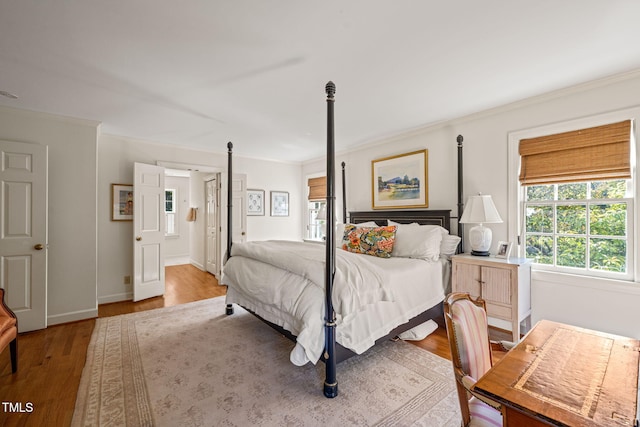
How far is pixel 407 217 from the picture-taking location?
388 cm

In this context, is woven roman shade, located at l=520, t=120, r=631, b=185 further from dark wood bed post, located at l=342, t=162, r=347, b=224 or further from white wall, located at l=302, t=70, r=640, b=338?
dark wood bed post, located at l=342, t=162, r=347, b=224

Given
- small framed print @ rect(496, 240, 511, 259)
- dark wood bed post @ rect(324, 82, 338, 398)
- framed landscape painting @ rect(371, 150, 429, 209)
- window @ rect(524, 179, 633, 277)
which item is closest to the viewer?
dark wood bed post @ rect(324, 82, 338, 398)

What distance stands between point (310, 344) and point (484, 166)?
279 centimetres

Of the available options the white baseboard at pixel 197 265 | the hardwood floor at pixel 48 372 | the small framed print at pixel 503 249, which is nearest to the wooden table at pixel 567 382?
the small framed print at pixel 503 249

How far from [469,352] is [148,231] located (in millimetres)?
4460

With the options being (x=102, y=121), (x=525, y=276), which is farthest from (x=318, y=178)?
(x=525, y=276)

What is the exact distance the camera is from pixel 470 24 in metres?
1.73

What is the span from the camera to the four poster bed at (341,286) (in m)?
1.96

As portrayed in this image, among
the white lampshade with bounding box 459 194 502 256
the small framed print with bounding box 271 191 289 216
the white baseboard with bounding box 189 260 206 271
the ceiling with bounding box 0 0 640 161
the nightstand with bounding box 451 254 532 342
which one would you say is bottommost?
Result: the white baseboard with bounding box 189 260 206 271

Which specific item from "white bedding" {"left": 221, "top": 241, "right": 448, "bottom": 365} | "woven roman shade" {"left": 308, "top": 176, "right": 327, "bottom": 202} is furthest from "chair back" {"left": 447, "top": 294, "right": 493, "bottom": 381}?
"woven roman shade" {"left": 308, "top": 176, "right": 327, "bottom": 202}

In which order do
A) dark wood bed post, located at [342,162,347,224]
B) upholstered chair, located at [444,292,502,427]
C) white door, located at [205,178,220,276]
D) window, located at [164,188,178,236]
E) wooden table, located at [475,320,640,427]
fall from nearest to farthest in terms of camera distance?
wooden table, located at [475,320,640,427], upholstered chair, located at [444,292,502,427], dark wood bed post, located at [342,162,347,224], white door, located at [205,178,220,276], window, located at [164,188,178,236]

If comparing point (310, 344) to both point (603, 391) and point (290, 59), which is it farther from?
point (290, 59)

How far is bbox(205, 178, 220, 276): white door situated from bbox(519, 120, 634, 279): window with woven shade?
4895 millimetres

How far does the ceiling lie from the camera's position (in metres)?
1.62
